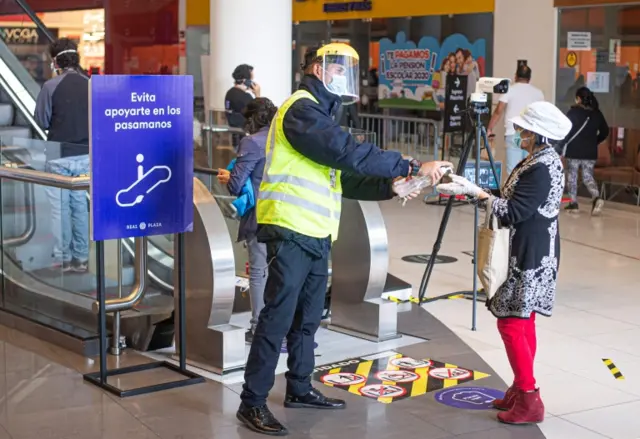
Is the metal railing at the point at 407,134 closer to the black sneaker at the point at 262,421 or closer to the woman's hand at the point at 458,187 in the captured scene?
the woman's hand at the point at 458,187

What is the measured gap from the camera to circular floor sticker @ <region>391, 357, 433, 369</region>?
658 centimetres

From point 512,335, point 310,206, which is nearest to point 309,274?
point 310,206

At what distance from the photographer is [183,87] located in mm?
5992

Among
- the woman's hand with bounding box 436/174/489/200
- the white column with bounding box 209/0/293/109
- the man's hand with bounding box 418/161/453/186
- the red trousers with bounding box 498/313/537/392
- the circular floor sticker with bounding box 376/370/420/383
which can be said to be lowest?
the circular floor sticker with bounding box 376/370/420/383

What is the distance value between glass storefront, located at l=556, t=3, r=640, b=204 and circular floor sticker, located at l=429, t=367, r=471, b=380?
8.32m

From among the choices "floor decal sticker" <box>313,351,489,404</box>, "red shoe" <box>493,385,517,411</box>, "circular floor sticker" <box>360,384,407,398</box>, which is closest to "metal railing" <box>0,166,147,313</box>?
"floor decal sticker" <box>313,351,489,404</box>

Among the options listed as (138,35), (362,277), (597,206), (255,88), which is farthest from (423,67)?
(362,277)

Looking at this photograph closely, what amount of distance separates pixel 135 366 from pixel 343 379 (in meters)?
1.25

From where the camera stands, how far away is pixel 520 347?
5.44 meters

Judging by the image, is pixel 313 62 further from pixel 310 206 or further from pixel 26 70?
pixel 26 70

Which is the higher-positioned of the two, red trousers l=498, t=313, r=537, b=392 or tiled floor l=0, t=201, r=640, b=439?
red trousers l=498, t=313, r=537, b=392

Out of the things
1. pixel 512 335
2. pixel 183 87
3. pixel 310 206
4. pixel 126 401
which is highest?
pixel 183 87

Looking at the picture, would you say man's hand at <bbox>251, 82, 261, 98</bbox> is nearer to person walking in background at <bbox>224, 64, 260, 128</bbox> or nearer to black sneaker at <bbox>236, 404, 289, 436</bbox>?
person walking in background at <bbox>224, 64, 260, 128</bbox>

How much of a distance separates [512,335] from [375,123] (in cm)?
1422
